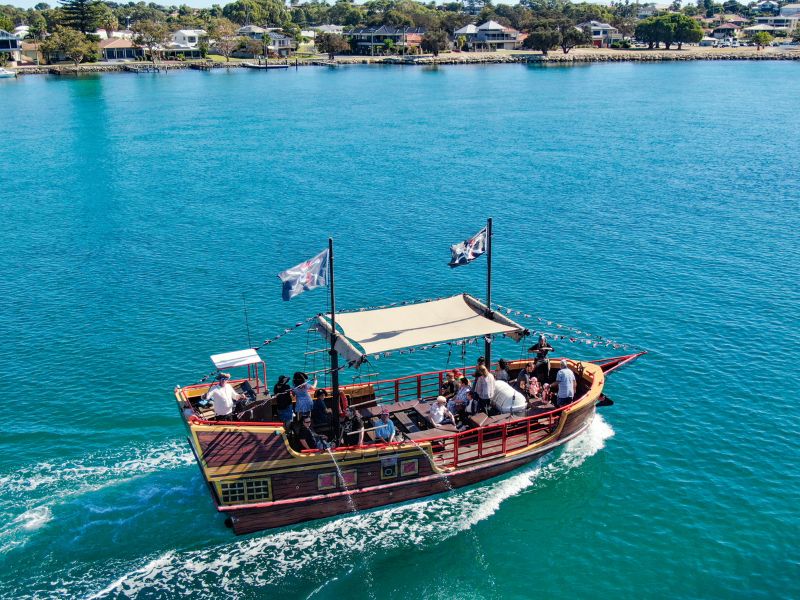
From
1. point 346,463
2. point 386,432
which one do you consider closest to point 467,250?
point 386,432

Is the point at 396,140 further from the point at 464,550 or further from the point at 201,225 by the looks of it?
the point at 464,550

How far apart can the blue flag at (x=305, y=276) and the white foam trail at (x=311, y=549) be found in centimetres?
816

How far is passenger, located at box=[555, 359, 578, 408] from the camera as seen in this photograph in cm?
2930

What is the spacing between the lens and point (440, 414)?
27.7m

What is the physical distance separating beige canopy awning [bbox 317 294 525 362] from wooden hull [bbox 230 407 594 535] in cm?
457

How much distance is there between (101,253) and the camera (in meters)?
57.4

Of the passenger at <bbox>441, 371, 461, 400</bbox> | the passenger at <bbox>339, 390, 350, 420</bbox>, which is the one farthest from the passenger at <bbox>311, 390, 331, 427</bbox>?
the passenger at <bbox>441, 371, 461, 400</bbox>

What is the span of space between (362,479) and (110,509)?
9062 mm

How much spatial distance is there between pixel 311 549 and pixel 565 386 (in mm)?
11153

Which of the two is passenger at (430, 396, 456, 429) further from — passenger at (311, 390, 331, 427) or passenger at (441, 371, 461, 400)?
passenger at (311, 390, 331, 427)

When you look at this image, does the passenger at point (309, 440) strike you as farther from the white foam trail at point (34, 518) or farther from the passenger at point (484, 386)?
the white foam trail at point (34, 518)

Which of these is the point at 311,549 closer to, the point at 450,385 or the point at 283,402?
the point at 283,402

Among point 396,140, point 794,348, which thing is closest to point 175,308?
point 794,348

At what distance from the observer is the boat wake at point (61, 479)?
86.4ft
